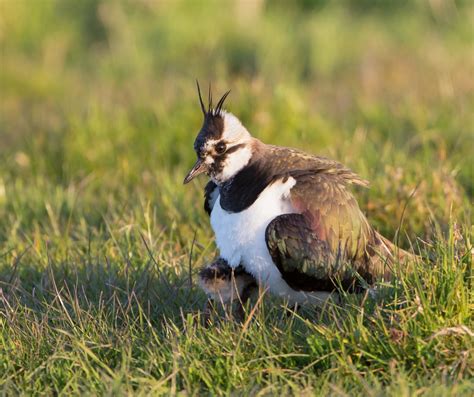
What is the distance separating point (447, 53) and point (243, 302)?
596 cm

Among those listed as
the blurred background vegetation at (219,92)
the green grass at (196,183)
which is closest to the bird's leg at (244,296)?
the green grass at (196,183)

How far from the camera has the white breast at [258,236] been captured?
4.17 meters

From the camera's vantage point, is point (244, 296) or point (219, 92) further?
point (219, 92)

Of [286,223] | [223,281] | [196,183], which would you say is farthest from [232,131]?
[196,183]

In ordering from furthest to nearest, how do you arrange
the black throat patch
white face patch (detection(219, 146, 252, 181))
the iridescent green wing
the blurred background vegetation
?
the blurred background vegetation
white face patch (detection(219, 146, 252, 181))
the black throat patch
the iridescent green wing

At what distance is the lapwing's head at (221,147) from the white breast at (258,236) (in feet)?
0.90

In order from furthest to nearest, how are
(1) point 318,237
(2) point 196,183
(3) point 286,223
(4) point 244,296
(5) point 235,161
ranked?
(2) point 196,183
(5) point 235,161
(4) point 244,296
(1) point 318,237
(3) point 286,223

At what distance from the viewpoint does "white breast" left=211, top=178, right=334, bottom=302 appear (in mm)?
4168

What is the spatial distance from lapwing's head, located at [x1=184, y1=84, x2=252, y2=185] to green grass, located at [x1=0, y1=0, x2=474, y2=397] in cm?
60

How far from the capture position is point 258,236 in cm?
416

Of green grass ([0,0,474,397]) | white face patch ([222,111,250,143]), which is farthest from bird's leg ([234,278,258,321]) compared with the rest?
white face patch ([222,111,250,143])

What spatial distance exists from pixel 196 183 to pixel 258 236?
202 centimetres

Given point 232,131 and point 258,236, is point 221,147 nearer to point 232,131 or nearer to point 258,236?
point 232,131

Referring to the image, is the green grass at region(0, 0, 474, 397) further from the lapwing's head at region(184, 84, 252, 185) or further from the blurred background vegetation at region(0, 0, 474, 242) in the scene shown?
the lapwing's head at region(184, 84, 252, 185)
